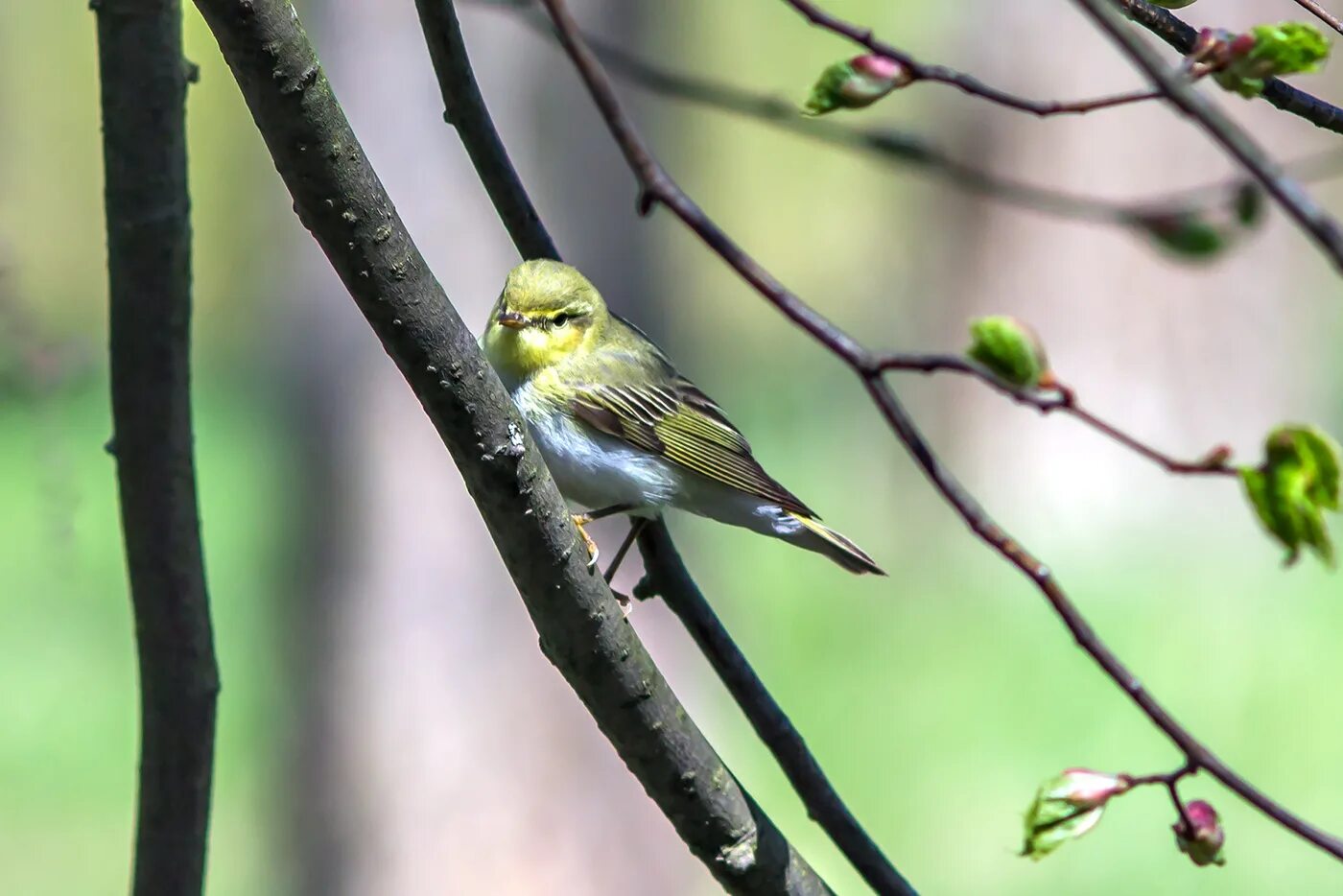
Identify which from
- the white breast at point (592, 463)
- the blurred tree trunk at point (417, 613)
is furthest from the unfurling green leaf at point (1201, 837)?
the blurred tree trunk at point (417, 613)

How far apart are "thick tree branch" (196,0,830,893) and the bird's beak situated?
1.30 m

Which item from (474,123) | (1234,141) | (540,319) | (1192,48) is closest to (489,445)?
(474,123)

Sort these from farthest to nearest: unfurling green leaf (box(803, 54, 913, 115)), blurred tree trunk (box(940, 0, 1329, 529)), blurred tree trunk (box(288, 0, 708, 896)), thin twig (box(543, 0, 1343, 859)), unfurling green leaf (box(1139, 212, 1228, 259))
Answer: blurred tree trunk (box(940, 0, 1329, 529)) → blurred tree trunk (box(288, 0, 708, 896)) → unfurling green leaf (box(1139, 212, 1228, 259)) → unfurling green leaf (box(803, 54, 913, 115)) → thin twig (box(543, 0, 1343, 859))

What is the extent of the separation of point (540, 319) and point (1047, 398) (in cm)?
204

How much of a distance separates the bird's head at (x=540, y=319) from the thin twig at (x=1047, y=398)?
75.3 inches

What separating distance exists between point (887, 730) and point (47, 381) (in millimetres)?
4928

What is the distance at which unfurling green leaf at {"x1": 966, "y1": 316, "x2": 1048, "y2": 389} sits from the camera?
2.92 ft

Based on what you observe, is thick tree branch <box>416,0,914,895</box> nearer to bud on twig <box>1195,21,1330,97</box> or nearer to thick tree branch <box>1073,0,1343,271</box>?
bud on twig <box>1195,21,1330,97</box>

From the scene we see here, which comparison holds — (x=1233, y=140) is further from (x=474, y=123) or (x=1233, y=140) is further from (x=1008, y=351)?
(x=474, y=123)

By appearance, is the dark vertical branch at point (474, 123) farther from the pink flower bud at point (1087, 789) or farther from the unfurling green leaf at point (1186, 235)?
the pink flower bud at point (1087, 789)

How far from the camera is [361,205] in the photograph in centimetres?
118

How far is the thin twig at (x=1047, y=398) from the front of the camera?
0.80 meters

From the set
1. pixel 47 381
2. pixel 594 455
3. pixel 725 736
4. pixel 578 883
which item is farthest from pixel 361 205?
pixel 725 736

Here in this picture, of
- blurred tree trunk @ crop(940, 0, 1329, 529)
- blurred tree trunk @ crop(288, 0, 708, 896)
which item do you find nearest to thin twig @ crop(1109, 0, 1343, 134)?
blurred tree trunk @ crop(288, 0, 708, 896)
